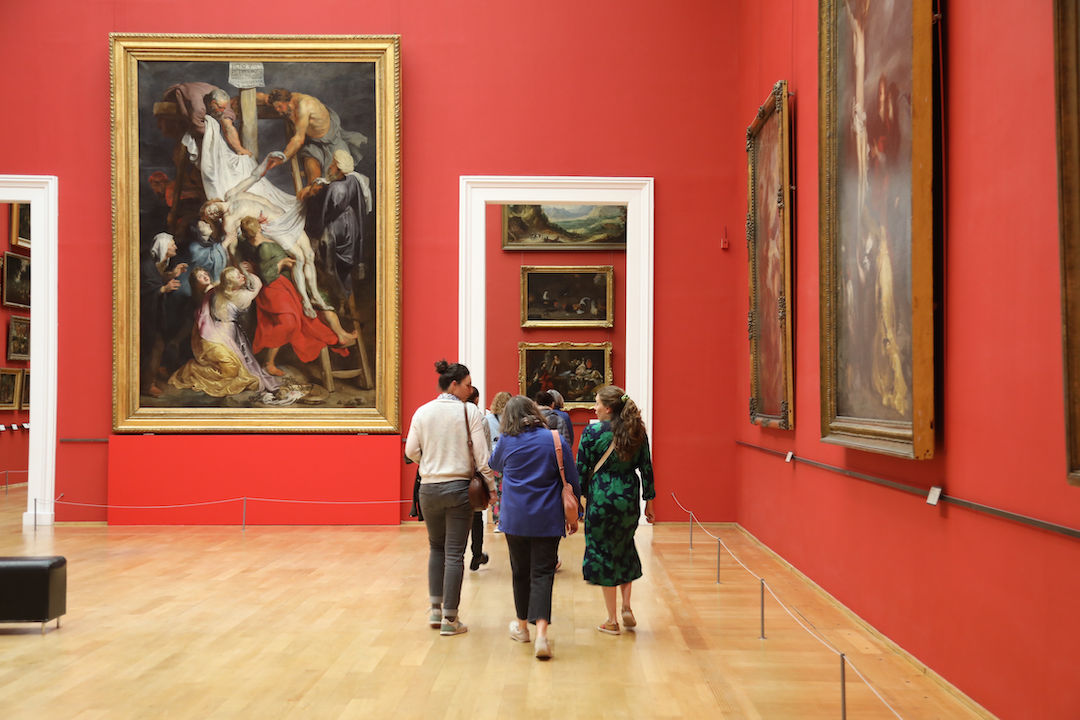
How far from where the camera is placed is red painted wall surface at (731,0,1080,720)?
4.66 metres

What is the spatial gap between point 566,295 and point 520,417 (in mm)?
10878

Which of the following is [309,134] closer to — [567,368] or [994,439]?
[567,368]

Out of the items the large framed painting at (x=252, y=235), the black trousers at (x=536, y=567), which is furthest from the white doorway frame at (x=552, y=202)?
the black trousers at (x=536, y=567)

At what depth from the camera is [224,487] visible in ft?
43.2

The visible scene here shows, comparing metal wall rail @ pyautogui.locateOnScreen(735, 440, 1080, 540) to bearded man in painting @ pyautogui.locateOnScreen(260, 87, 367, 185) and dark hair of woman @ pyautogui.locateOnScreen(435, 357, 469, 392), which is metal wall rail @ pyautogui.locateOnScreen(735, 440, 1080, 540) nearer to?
dark hair of woman @ pyautogui.locateOnScreen(435, 357, 469, 392)

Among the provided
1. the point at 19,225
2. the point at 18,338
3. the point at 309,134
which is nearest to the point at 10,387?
the point at 18,338

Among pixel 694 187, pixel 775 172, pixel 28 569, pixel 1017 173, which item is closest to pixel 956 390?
pixel 1017 173

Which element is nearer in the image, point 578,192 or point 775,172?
point 775,172

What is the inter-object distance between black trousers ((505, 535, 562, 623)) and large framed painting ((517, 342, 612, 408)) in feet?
34.2

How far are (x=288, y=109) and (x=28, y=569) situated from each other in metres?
8.20

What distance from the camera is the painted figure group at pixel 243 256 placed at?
43.2ft

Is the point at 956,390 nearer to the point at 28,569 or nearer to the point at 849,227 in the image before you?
the point at 849,227

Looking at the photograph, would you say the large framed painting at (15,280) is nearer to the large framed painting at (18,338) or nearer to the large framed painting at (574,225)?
the large framed painting at (18,338)

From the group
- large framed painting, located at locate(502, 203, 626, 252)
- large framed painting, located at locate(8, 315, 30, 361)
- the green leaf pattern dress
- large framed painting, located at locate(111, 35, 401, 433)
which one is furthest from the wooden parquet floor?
large framed painting, located at locate(8, 315, 30, 361)
